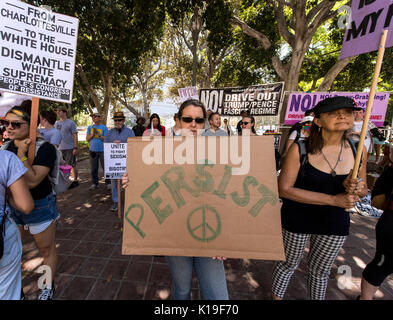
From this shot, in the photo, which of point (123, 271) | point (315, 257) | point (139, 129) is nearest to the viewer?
point (315, 257)

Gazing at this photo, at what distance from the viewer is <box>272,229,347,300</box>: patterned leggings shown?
1603 mm

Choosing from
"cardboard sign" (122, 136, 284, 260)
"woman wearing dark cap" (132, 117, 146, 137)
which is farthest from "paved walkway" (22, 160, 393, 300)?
"woman wearing dark cap" (132, 117, 146, 137)

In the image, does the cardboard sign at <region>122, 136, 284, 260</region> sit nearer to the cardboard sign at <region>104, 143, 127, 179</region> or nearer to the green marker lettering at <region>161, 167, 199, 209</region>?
the green marker lettering at <region>161, 167, 199, 209</region>

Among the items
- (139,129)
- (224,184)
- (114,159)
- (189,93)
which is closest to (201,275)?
(224,184)

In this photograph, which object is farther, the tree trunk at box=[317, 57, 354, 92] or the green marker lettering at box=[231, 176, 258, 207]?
the tree trunk at box=[317, 57, 354, 92]

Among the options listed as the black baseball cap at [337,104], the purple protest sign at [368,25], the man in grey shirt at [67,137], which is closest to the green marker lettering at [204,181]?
the black baseball cap at [337,104]

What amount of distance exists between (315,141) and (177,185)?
1148 millimetres

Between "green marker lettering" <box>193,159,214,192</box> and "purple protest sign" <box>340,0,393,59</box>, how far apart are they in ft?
4.44

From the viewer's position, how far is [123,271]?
2.41 meters

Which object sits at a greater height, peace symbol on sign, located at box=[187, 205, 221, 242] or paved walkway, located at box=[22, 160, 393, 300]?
peace symbol on sign, located at box=[187, 205, 221, 242]

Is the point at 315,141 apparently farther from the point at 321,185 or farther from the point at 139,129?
the point at 139,129

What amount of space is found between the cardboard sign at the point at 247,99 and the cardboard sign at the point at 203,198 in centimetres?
579

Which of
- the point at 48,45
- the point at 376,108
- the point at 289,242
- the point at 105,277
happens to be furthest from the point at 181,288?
the point at 376,108

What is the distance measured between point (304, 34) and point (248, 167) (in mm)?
7095
